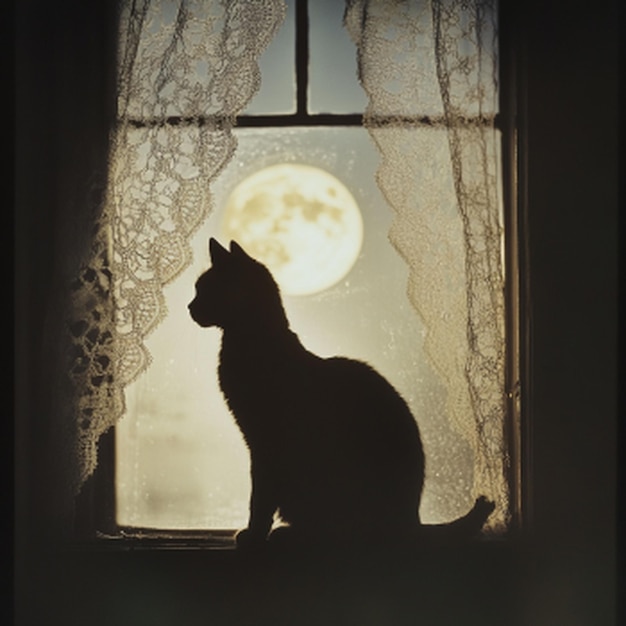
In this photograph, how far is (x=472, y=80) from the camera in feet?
3.72

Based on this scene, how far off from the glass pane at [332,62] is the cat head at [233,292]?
0.31 meters

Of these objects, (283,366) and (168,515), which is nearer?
(283,366)

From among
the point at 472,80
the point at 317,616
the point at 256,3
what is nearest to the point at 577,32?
the point at 472,80

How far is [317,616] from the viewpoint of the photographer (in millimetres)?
1139

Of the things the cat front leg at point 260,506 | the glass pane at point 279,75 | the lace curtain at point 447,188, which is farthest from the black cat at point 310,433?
the glass pane at point 279,75

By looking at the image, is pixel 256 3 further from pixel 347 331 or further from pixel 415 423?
pixel 415 423

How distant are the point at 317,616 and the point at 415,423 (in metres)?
0.35

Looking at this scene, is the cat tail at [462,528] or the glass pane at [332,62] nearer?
the cat tail at [462,528]

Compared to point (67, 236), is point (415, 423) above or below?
below

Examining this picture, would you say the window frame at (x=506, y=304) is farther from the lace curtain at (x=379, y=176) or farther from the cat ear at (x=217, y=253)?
the cat ear at (x=217, y=253)

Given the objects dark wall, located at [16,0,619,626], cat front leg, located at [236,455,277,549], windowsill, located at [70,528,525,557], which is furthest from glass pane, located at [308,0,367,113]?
windowsill, located at [70,528,525,557]

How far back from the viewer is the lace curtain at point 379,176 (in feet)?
3.62

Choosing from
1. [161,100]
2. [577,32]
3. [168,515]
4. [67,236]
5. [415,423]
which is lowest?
[168,515]

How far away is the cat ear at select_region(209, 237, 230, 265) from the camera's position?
1081mm
